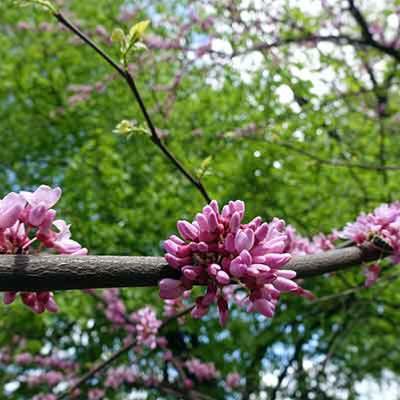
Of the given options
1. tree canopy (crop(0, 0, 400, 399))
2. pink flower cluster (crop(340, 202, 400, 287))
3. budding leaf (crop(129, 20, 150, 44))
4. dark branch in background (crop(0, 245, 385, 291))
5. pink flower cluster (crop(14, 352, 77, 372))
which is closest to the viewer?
dark branch in background (crop(0, 245, 385, 291))

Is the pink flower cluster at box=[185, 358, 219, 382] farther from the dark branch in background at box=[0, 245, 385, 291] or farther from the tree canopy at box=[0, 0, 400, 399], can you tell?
the dark branch in background at box=[0, 245, 385, 291]

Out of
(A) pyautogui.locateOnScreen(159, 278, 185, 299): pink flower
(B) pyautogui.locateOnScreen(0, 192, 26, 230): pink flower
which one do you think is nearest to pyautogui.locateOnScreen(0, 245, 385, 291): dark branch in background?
(A) pyautogui.locateOnScreen(159, 278, 185, 299): pink flower

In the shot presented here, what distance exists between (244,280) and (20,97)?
23.3 feet

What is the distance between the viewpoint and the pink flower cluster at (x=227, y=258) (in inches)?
44.0

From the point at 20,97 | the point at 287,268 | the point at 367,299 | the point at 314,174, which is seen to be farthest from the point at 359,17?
the point at 287,268

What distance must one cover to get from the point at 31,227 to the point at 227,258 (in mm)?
477

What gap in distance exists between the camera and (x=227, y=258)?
1171mm

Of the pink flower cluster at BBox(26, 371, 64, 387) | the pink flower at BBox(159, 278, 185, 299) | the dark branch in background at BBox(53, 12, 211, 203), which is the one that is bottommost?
the pink flower at BBox(159, 278, 185, 299)

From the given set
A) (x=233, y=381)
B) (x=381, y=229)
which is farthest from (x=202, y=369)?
(x=381, y=229)

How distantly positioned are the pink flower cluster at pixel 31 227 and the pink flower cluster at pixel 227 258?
0.87ft

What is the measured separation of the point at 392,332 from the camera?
6.33 m

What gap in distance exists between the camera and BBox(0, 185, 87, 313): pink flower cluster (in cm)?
110

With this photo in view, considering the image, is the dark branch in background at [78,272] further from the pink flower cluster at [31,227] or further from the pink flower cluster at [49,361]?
the pink flower cluster at [49,361]

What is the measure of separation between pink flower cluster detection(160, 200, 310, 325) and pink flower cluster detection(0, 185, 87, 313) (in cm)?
27
